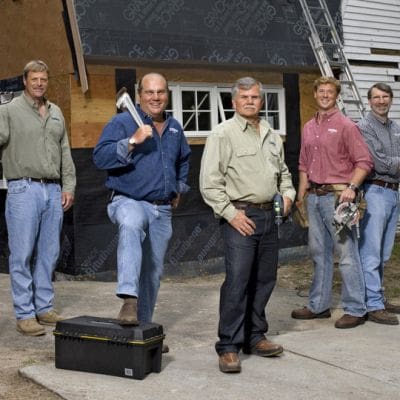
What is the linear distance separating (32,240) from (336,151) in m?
2.66

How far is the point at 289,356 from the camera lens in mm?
5680

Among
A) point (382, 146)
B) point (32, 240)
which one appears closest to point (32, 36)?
point (32, 240)

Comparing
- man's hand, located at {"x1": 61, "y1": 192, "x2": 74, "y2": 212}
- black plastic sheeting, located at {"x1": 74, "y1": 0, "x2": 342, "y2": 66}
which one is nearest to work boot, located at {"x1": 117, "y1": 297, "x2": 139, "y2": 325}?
man's hand, located at {"x1": 61, "y1": 192, "x2": 74, "y2": 212}

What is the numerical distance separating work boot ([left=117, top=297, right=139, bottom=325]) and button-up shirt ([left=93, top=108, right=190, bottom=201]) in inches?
28.2

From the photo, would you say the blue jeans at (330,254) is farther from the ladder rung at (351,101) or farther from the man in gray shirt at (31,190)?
the ladder rung at (351,101)

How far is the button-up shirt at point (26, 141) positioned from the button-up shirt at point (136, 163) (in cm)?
115

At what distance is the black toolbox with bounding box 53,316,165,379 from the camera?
4.93 metres

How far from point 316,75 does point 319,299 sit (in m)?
5.54

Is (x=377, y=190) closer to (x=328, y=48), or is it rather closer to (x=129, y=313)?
(x=129, y=313)

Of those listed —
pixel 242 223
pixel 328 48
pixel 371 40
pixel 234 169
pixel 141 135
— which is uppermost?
pixel 371 40

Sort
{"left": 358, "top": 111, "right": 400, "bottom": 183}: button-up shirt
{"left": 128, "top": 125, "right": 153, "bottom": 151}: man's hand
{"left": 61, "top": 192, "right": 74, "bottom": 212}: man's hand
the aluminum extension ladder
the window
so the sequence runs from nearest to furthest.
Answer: {"left": 128, "top": 125, "right": 153, "bottom": 151}: man's hand → {"left": 61, "top": 192, "right": 74, "bottom": 212}: man's hand → {"left": 358, "top": 111, "right": 400, "bottom": 183}: button-up shirt → the window → the aluminum extension ladder

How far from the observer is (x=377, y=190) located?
696cm

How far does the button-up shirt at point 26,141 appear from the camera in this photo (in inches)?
249

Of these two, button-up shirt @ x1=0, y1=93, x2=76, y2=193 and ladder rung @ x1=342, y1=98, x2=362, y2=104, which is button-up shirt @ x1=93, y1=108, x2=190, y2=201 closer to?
button-up shirt @ x1=0, y1=93, x2=76, y2=193
